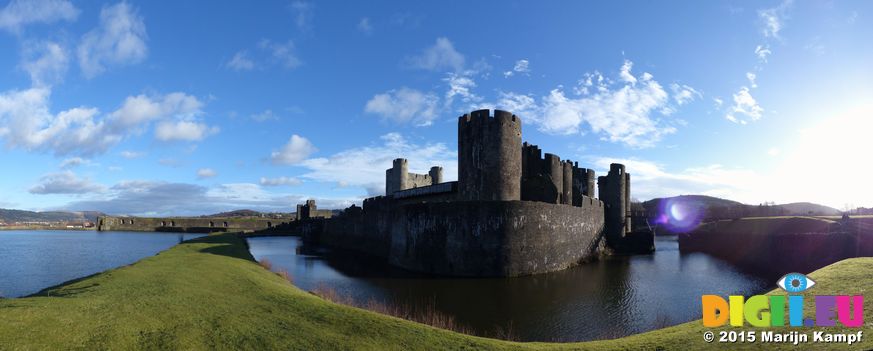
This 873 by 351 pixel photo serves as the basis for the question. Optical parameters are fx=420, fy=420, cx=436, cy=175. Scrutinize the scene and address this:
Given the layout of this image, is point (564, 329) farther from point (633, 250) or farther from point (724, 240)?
point (724, 240)

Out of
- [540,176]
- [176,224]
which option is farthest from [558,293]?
[176,224]

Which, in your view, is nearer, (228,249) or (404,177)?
(228,249)

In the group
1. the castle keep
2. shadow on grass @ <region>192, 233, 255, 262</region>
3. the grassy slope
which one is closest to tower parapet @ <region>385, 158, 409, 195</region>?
the castle keep

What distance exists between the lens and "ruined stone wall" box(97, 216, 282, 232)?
10625cm

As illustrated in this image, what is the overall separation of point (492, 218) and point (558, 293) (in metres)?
5.93

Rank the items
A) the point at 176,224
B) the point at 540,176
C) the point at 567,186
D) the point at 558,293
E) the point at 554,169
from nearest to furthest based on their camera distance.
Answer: the point at 558,293 < the point at 540,176 < the point at 554,169 < the point at 567,186 < the point at 176,224

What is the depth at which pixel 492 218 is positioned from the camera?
24.9 meters

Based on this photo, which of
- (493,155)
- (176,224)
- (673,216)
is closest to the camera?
(493,155)

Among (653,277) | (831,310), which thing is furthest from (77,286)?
(653,277)

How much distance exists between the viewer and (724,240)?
5056 centimetres

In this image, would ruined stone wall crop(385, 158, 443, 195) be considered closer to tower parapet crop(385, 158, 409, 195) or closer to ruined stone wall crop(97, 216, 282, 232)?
tower parapet crop(385, 158, 409, 195)

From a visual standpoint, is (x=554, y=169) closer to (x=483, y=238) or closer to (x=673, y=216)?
(x=483, y=238)

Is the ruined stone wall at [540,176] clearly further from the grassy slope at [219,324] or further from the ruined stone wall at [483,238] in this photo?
the grassy slope at [219,324]

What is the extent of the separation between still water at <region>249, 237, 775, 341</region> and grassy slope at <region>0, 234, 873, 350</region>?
3.41 m
